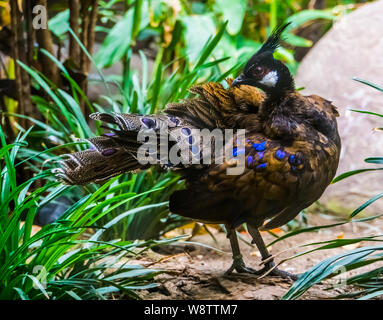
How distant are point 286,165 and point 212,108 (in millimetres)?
409

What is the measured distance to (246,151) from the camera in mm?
1936

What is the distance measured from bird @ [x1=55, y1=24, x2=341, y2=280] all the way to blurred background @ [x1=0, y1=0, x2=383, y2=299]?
0.13 m

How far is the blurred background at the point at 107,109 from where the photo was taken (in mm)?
1943

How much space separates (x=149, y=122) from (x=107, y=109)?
55.8 inches

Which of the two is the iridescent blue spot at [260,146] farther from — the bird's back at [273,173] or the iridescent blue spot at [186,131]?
the iridescent blue spot at [186,131]

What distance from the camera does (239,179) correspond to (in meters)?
1.93

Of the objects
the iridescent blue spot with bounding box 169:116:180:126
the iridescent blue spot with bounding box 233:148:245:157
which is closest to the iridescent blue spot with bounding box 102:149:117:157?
the iridescent blue spot with bounding box 169:116:180:126

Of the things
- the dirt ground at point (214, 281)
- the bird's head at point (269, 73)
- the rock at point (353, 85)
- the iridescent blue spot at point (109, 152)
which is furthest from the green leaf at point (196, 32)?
the iridescent blue spot at point (109, 152)

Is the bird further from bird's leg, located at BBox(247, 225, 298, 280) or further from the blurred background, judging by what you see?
the blurred background

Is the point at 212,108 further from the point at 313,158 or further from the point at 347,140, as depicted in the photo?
the point at 347,140

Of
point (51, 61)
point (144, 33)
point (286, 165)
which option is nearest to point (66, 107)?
point (51, 61)

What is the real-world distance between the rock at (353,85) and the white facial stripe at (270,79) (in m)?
1.72

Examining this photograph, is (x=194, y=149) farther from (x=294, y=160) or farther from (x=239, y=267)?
(x=239, y=267)

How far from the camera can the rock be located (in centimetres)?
360
